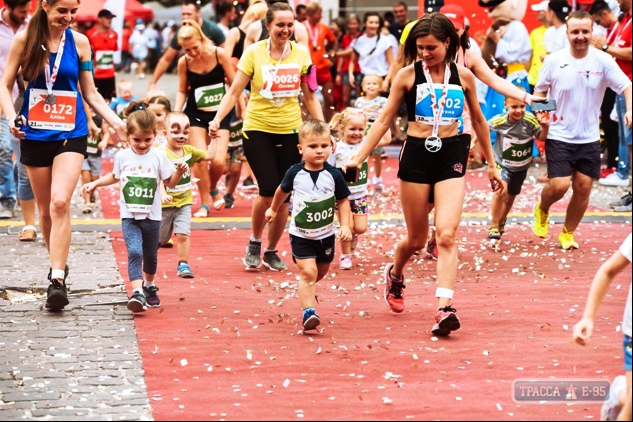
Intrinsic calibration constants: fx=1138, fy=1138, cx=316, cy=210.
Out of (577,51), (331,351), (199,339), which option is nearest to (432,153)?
(331,351)

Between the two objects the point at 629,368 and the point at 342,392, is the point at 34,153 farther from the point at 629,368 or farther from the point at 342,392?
the point at 629,368

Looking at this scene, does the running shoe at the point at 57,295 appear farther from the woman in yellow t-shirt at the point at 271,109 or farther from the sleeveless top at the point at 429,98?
the sleeveless top at the point at 429,98

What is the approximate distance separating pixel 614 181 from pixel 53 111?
9580 millimetres

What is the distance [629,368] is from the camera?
202 inches

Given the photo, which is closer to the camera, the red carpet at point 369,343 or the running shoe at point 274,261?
the red carpet at point 369,343

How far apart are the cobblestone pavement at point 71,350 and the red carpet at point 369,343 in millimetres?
170

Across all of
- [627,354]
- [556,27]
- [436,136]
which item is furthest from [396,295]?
[556,27]

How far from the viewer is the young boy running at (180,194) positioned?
376 inches

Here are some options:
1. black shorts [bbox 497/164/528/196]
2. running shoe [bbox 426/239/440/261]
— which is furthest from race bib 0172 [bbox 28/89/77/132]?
black shorts [bbox 497/164/528/196]

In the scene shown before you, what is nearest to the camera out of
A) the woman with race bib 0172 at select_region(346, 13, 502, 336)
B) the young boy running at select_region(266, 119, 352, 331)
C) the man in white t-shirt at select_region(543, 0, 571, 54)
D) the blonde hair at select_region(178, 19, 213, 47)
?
the woman with race bib 0172 at select_region(346, 13, 502, 336)

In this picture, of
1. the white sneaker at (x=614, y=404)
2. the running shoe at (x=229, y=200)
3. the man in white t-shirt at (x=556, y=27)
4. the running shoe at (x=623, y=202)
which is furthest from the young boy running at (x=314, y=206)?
the man in white t-shirt at (x=556, y=27)

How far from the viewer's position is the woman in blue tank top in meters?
8.09

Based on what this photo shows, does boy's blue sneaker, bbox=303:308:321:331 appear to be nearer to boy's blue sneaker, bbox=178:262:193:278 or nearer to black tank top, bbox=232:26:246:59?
boy's blue sneaker, bbox=178:262:193:278

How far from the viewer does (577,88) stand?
1089cm
